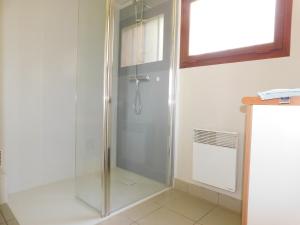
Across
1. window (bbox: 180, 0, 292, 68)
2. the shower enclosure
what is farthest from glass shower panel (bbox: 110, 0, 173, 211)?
window (bbox: 180, 0, 292, 68)

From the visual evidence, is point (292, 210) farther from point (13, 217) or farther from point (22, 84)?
point (22, 84)

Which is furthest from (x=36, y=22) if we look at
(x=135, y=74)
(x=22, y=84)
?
(x=135, y=74)

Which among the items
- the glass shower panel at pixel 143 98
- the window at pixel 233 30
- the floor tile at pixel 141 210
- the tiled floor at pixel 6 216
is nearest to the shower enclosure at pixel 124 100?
the glass shower panel at pixel 143 98

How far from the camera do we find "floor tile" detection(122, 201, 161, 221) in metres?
1.59

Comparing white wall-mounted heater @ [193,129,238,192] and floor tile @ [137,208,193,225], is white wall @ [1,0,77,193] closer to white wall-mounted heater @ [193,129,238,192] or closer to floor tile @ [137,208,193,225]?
floor tile @ [137,208,193,225]

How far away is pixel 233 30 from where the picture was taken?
5.65 feet

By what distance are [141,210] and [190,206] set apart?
0.45m

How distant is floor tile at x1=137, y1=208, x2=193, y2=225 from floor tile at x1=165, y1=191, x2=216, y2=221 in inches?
2.6

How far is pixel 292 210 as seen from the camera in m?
0.95

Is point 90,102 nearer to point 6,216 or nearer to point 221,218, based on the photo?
point 6,216

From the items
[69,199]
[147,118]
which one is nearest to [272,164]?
[147,118]

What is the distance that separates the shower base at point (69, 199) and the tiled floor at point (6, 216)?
0.03m

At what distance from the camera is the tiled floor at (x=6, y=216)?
144 cm

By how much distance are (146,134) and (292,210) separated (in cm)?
157
